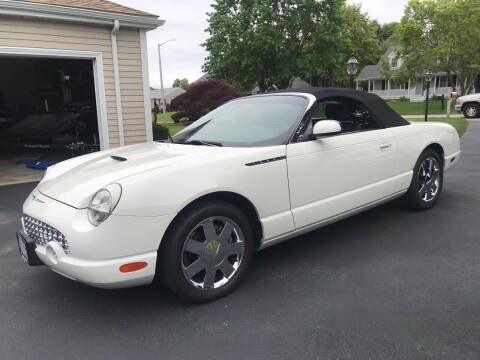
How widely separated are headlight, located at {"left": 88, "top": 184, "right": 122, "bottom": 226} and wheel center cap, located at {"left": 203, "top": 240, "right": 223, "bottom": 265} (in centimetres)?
73

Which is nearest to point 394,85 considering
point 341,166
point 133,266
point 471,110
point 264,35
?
→ point 264,35

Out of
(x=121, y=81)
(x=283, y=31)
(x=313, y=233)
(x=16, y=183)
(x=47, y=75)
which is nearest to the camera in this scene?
(x=313, y=233)

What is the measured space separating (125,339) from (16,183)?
6.24 m

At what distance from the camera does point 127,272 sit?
2.45 m

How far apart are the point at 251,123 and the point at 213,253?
131 cm

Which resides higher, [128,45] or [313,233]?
[128,45]

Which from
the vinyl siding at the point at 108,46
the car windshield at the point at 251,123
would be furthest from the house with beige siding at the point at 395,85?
the car windshield at the point at 251,123

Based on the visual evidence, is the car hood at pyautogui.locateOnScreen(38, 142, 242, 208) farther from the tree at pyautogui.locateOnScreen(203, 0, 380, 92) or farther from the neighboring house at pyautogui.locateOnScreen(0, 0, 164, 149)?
the tree at pyautogui.locateOnScreen(203, 0, 380, 92)

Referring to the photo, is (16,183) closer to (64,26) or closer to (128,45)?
(64,26)

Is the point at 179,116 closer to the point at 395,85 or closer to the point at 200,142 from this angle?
the point at 200,142

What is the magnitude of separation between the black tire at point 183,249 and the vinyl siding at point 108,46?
6917mm

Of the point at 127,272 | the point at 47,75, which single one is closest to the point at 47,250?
the point at 127,272

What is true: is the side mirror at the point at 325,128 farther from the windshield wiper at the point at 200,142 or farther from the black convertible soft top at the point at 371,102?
the windshield wiper at the point at 200,142

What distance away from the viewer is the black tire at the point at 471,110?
1994 cm
